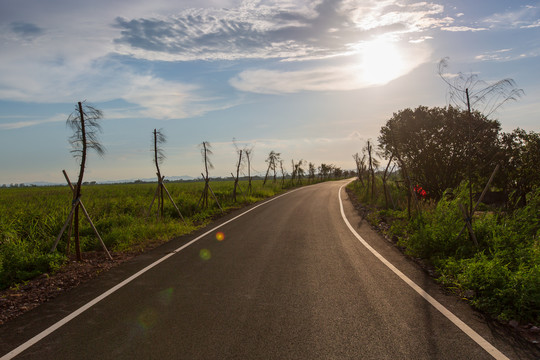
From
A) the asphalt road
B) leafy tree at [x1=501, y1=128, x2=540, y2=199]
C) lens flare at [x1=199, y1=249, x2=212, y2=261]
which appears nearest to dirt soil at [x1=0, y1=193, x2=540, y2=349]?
the asphalt road

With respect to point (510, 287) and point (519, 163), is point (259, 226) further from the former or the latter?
point (519, 163)

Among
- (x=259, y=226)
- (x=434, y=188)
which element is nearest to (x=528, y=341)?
(x=259, y=226)

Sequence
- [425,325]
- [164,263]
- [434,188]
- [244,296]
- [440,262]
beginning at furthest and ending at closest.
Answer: [434,188]
[164,263]
[440,262]
[244,296]
[425,325]

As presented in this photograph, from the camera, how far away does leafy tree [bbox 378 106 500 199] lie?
1766 centimetres

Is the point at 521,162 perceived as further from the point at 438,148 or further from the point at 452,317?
the point at 452,317

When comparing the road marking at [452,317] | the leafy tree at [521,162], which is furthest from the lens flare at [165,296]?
the leafy tree at [521,162]

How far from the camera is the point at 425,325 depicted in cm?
383

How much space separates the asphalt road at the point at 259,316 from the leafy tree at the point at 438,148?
13268mm

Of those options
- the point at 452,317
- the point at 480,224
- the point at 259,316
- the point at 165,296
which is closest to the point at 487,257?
the point at 480,224

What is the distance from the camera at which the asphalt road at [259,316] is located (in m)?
3.35

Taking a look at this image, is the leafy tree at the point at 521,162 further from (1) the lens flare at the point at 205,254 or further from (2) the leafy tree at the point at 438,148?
(1) the lens flare at the point at 205,254

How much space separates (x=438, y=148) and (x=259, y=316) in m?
19.2

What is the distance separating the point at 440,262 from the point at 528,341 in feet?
9.32

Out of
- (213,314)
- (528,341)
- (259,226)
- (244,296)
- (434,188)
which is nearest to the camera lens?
(528,341)
